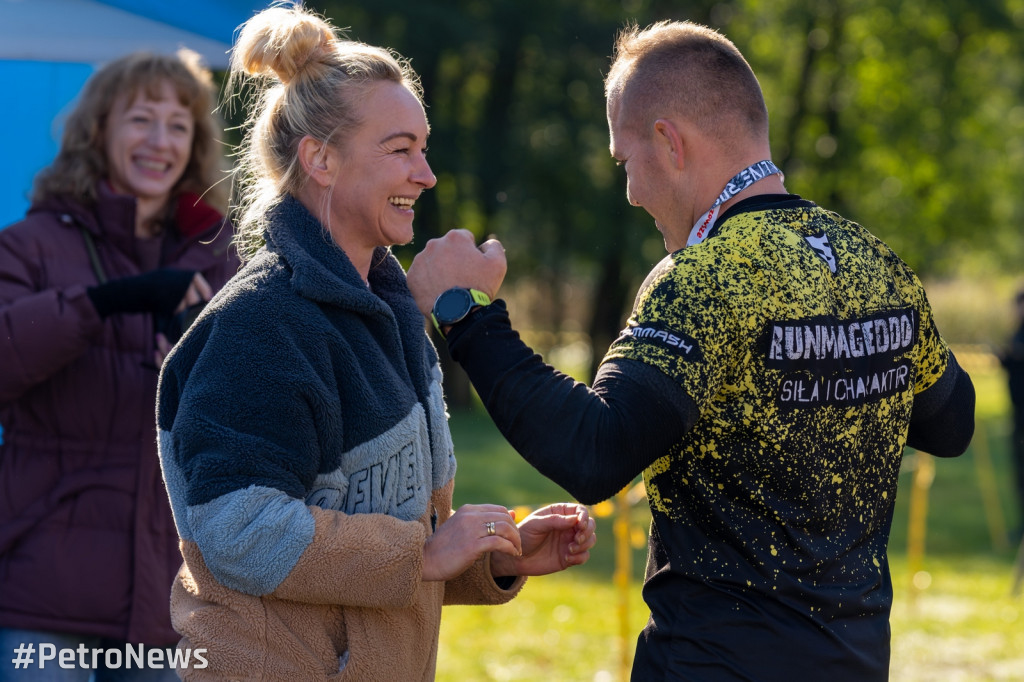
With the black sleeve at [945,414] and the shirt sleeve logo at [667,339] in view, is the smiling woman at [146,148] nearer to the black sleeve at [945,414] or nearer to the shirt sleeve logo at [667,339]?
the shirt sleeve logo at [667,339]

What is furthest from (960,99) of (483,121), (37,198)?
(37,198)

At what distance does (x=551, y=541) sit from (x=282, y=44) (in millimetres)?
1219

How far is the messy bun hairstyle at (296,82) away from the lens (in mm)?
2248

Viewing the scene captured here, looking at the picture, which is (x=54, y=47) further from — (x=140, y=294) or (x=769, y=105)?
(x=769, y=105)

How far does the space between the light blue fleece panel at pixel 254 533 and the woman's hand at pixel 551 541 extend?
626 millimetres

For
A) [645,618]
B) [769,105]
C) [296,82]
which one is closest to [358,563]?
[296,82]

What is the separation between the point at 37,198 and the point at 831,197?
23.7m

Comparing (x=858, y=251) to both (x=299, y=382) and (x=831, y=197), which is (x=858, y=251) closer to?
(x=299, y=382)

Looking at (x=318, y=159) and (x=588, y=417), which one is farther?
(x=318, y=159)

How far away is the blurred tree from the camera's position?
21.3 m

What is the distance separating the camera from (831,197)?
2506 centimetres

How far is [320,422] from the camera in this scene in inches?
79.0

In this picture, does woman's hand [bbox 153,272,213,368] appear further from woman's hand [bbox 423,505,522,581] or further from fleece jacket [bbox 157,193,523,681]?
woman's hand [bbox 423,505,522,581]

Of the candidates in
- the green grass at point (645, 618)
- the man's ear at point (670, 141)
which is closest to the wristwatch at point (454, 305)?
the man's ear at point (670, 141)
